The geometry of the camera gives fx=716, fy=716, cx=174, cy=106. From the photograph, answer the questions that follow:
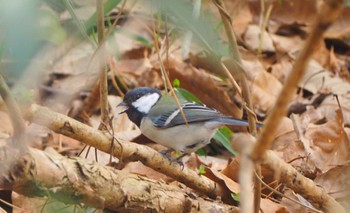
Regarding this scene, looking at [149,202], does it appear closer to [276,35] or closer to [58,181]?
[58,181]

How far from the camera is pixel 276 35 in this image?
574 cm

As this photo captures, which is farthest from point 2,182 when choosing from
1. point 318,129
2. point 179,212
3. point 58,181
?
point 318,129

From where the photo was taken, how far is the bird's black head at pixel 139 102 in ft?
12.5

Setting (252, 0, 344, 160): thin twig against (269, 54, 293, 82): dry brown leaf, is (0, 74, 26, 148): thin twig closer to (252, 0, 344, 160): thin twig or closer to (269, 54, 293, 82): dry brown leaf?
(252, 0, 344, 160): thin twig

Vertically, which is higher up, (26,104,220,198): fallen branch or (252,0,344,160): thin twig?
(252,0,344,160): thin twig

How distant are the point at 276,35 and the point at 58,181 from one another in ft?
13.4

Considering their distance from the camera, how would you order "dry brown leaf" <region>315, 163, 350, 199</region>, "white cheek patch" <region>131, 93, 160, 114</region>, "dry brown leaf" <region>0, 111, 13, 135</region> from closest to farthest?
1. "dry brown leaf" <region>0, 111, 13, 135</region>
2. "dry brown leaf" <region>315, 163, 350, 199</region>
3. "white cheek patch" <region>131, 93, 160, 114</region>

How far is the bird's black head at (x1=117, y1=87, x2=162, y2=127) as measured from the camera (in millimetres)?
3806

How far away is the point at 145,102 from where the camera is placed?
387cm

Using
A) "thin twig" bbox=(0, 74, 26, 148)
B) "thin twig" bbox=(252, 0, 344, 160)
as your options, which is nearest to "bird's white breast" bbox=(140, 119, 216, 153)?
"thin twig" bbox=(0, 74, 26, 148)

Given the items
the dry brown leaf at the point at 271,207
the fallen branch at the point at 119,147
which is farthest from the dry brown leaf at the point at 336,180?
the fallen branch at the point at 119,147

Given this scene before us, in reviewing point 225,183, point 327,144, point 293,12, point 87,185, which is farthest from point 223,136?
point 293,12

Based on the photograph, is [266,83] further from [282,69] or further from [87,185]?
[87,185]

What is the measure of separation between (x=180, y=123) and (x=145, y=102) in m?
0.32
